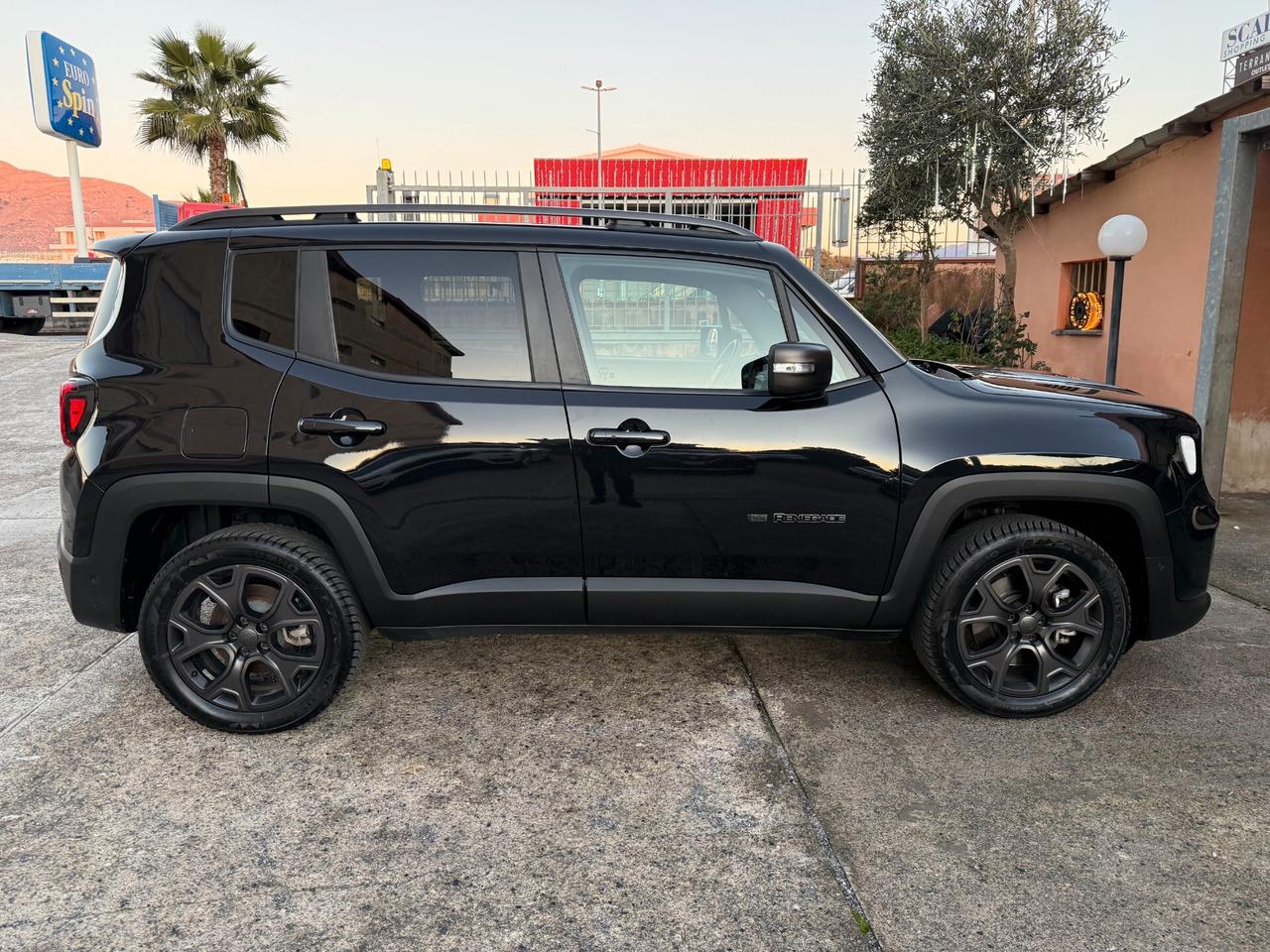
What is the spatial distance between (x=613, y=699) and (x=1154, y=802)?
1.81 metres

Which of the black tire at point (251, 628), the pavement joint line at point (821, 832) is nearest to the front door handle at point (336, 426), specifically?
the black tire at point (251, 628)

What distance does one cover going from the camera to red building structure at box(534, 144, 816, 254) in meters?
11.0

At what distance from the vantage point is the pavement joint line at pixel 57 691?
124 inches

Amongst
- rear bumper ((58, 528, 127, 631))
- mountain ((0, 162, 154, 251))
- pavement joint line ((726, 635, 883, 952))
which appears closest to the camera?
pavement joint line ((726, 635, 883, 952))

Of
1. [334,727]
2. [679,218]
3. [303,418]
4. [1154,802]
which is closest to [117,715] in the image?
[334,727]

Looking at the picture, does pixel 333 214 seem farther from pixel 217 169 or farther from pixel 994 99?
pixel 217 169

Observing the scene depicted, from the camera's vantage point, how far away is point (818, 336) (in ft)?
10.1

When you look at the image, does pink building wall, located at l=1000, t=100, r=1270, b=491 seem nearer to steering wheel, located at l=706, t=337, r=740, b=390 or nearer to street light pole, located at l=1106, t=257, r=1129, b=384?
street light pole, located at l=1106, t=257, r=1129, b=384

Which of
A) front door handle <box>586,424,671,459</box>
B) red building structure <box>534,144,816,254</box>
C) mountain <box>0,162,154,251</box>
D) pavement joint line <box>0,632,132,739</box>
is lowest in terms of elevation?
pavement joint line <box>0,632,132,739</box>

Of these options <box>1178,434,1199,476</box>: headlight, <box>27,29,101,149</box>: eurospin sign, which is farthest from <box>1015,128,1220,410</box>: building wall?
<box>27,29,101,149</box>: eurospin sign

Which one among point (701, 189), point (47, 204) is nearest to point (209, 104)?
point (701, 189)

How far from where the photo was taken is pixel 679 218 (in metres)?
3.18

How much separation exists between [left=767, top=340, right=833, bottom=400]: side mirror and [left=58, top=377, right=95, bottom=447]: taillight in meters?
2.25

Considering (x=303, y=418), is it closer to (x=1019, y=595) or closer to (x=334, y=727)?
(x=334, y=727)
